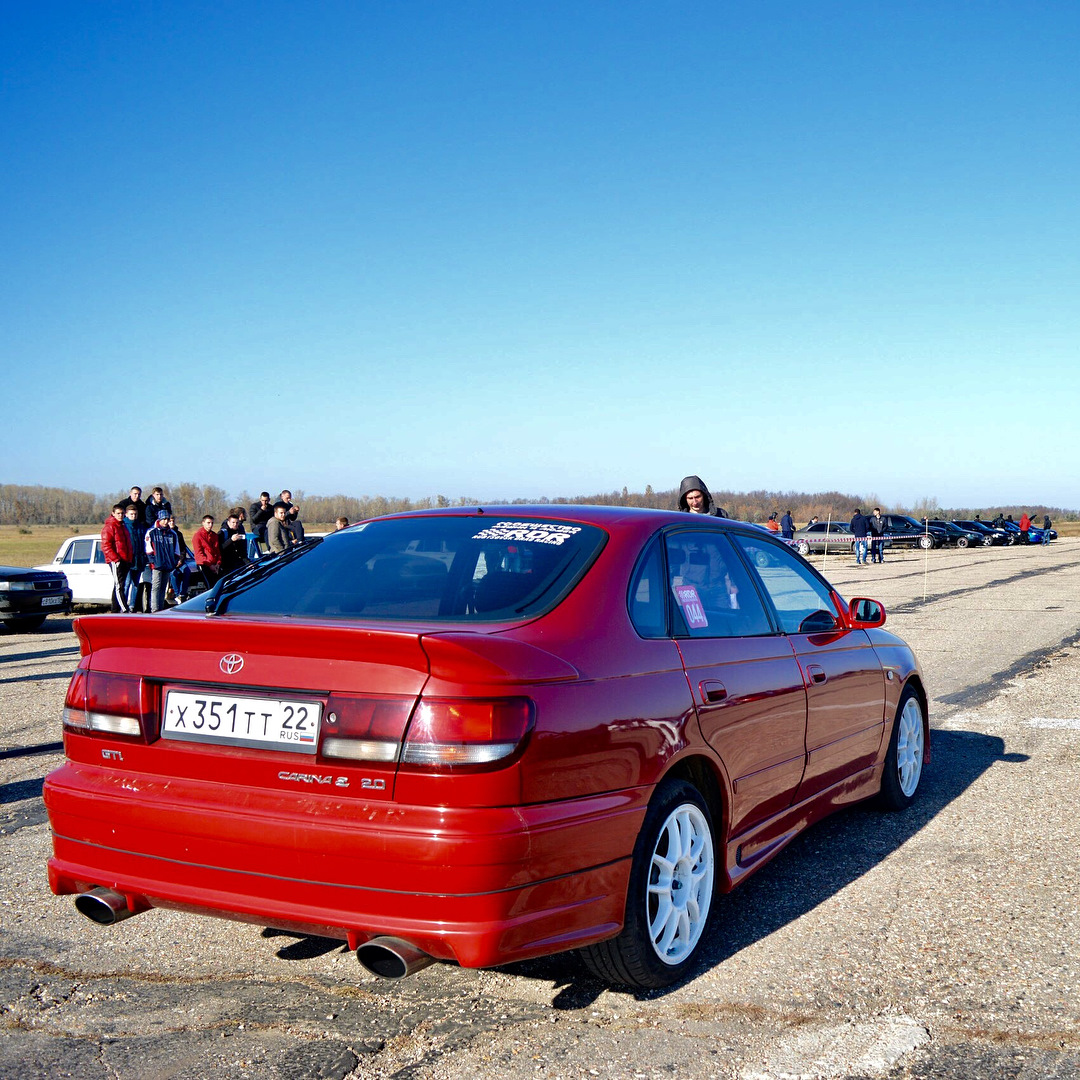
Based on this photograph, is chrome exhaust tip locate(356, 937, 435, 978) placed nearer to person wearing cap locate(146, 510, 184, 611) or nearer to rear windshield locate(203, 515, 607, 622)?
rear windshield locate(203, 515, 607, 622)

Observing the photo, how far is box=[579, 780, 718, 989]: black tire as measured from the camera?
123 inches

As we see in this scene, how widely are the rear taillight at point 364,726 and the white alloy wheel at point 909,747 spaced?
11.2 feet

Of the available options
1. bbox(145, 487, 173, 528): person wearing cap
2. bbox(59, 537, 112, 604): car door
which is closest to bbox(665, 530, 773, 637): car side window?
bbox(145, 487, 173, 528): person wearing cap

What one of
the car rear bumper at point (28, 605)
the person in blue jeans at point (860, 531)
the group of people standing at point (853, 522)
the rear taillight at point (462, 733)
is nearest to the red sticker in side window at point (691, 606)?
the rear taillight at point (462, 733)

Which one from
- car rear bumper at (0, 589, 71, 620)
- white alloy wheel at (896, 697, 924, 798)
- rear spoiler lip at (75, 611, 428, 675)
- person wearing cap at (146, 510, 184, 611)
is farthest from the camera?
car rear bumper at (0, 589, 71, 620)

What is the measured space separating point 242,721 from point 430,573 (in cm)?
86

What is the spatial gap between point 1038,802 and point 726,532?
2.67 m

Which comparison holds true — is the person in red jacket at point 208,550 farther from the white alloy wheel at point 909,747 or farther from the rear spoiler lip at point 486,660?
the rear spoiler lip at point 486,660

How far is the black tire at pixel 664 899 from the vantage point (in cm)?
313

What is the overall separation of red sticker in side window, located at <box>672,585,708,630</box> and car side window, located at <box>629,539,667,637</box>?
0.34ft

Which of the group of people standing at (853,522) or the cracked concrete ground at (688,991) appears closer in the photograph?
the cracked concrete ground at (688,991)

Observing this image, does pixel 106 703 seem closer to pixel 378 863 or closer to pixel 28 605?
pixel 378 863

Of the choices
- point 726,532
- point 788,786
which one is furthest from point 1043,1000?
point 726,532

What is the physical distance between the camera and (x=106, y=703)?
3213 mm
